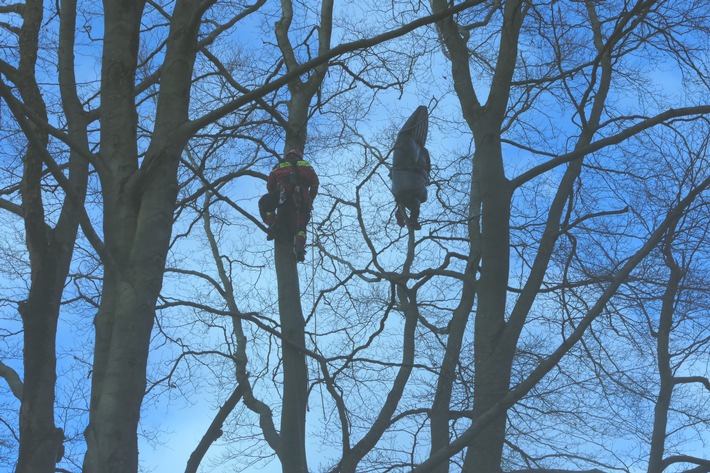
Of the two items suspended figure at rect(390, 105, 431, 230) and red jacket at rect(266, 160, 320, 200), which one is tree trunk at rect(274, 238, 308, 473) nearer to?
red jacket at rect(266, 160, 320, 200)

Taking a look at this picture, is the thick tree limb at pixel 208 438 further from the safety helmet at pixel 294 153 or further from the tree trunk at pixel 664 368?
the safety helmet at pixel 294 153

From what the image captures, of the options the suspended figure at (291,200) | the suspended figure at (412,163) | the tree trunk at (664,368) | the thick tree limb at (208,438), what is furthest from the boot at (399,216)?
the thick tree limb at (208,438)

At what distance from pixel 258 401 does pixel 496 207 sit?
4.28 meters

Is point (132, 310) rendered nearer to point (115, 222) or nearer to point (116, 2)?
point (115, 222)

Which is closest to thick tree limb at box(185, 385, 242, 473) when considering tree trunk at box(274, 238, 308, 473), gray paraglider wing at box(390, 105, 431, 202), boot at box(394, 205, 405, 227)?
tree trunk at box(274, 238, 308, 473)

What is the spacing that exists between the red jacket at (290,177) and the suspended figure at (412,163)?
32.4 inches

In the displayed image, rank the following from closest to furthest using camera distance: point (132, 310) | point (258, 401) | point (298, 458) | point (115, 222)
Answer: point (132, 310) → point (115, 222) → point (298, 458) → point (258, 401)

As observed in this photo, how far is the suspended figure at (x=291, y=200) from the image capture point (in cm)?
813

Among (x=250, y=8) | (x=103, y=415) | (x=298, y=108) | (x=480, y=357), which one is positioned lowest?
(x=103, y=415)

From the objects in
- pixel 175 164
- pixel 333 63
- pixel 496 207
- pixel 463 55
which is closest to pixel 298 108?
pixel 333 63

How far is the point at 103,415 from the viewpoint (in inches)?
155

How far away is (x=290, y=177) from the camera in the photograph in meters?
8.13

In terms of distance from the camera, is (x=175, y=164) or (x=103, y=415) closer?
(x=103, y=415)

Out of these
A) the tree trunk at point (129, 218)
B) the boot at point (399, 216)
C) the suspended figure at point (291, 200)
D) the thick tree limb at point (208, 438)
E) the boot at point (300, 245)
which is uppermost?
the boot at point (399, 216)
